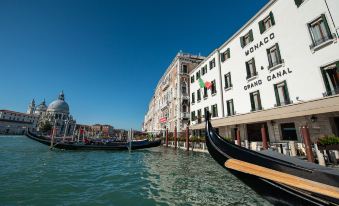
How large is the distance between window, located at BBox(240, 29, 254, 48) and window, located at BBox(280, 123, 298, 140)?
7020 millimetres

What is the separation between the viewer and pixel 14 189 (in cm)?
556

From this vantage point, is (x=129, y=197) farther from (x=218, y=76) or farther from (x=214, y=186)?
(x=218, y=76)

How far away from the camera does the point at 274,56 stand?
12.2m

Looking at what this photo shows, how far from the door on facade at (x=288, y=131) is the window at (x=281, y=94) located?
1354 mm

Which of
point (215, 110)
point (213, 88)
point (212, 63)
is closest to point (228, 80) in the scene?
point (213, 88)

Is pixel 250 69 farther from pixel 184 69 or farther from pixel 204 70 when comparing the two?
pixel 184 69

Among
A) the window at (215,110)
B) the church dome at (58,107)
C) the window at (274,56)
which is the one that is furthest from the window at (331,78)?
the church dome at (58,107)

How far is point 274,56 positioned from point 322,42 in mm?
3052

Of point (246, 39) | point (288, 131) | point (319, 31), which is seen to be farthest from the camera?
point (246, 39)

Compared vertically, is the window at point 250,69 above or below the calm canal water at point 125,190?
above

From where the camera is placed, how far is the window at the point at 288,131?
10.6 m

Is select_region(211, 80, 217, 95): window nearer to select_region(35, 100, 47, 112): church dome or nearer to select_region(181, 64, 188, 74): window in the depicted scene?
select_region(181, 64, 188, 74): window

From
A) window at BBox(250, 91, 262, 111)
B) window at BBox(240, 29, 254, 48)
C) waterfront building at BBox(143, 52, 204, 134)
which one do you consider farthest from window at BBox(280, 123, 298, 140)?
waterfront building at BBox(143, 52, 204, 134)

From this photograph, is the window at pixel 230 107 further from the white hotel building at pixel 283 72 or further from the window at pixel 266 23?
the window at pixel 266 23
